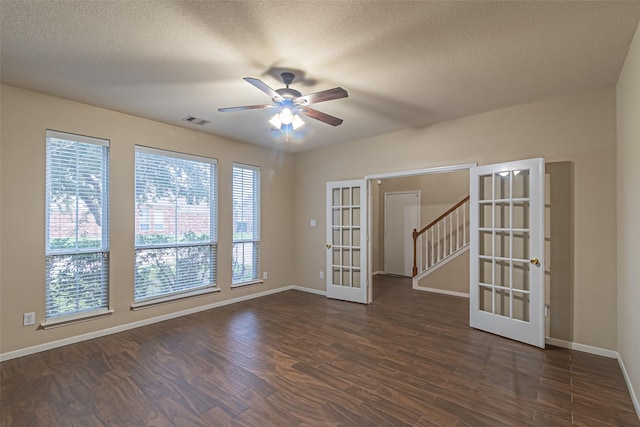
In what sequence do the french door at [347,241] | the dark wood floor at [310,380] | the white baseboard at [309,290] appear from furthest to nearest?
the white baseboard at [309,290] < the french door at [347,241] < the dark wood floor at [310,380]

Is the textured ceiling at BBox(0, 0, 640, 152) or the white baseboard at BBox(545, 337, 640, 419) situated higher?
the textured ceiling at BBox(0, 0, 640, 152)

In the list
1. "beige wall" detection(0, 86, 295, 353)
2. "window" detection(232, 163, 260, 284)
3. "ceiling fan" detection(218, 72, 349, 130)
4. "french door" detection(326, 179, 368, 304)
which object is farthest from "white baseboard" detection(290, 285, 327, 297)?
"ceiling fan" detection(218, 72, 349, 130)

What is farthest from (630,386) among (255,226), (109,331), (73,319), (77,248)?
(77,248)

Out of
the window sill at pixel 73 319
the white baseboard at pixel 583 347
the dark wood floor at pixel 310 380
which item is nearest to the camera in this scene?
the dark wood floor at pixel 310 380

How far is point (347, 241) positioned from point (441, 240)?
7.39 ft

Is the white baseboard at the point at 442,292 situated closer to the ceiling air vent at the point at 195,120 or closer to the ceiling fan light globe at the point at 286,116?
the ceiling fan light globe at the point at 286,116

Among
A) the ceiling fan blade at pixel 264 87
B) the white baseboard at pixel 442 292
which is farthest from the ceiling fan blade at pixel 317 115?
the white baseboard at pixel 442 292

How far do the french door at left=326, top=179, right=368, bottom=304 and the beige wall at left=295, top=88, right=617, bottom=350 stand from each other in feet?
3.52

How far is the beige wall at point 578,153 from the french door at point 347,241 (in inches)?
42.3

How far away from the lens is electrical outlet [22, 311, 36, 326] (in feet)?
10.2

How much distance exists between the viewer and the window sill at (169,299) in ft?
13.0

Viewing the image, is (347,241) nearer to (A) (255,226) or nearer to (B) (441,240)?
(A) (255,226)

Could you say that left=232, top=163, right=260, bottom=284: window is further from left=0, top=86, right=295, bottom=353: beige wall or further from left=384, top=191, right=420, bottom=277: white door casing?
left=384, top=191, right=420, bottom=277: white door casing

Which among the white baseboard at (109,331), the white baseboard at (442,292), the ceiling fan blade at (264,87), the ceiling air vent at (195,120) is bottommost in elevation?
the white baseboard at (442,292)
